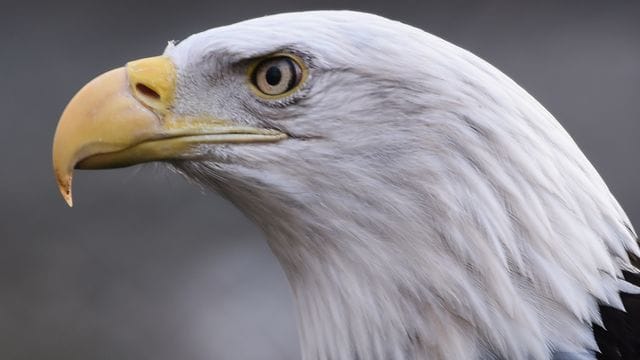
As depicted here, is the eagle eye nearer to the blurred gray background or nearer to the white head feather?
the white head feather

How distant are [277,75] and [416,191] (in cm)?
29

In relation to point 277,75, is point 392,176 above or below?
below

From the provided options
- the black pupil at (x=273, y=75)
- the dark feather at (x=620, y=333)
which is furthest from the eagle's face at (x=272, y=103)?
the dark feather at (x=620, y=333)

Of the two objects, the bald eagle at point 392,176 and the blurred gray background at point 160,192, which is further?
the blurred gray background at point 160,192

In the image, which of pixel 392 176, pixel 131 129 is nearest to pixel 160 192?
pixel 131 129

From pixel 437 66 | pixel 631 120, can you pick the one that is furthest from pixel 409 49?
pixel 631 120

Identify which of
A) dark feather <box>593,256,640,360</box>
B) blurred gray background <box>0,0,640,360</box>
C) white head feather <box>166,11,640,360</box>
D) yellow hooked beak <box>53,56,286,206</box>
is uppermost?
blurred gray background <box>0,0,640,360</box>

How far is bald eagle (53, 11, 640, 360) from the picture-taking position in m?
2.02

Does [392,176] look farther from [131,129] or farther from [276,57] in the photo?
[131,129]

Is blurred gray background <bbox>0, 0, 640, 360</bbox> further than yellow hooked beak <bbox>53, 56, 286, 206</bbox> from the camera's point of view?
Yes

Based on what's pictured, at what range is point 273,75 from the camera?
2.10 meters

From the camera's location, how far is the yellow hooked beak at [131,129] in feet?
6.90

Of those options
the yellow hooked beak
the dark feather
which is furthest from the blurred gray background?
the dark feather

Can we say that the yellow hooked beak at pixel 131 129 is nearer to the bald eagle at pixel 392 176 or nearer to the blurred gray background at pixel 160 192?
the bald eagle at pixel 392 176
